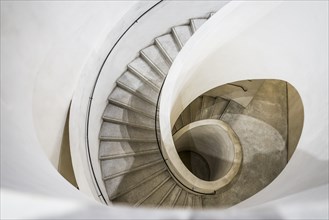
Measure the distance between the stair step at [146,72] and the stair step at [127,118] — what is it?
665mm

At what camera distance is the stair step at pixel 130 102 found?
18.9 feet

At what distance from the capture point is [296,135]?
274 inches

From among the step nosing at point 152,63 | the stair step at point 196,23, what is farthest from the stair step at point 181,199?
the stair step at point 196,23

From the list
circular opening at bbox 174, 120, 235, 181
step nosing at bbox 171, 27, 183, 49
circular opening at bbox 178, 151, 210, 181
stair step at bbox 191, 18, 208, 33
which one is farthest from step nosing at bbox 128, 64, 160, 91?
circular opening at bbox 178, 151, 210, 181

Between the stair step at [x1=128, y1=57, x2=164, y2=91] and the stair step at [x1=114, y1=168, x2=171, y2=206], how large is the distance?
1.80 metres

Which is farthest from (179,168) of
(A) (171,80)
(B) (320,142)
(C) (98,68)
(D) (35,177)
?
(D) (35,177)

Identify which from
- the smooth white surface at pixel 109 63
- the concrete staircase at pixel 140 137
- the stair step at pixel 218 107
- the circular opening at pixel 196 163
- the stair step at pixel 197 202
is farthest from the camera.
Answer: the circular opening at pixel 196 163

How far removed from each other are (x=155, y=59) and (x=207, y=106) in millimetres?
2726

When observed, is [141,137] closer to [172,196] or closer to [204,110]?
[172,196]

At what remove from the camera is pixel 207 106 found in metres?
8.21

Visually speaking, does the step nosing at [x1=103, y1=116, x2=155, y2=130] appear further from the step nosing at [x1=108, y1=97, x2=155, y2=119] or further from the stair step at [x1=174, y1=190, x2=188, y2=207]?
the stair step at [x1=174, y1=190, x2=188, y2=207]

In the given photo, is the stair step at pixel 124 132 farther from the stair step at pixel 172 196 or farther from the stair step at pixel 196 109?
the stair step at pixel 196 109

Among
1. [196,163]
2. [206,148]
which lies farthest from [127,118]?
[196,163]

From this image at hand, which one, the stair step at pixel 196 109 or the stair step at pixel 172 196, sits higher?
the stair step at pixel 196 109
